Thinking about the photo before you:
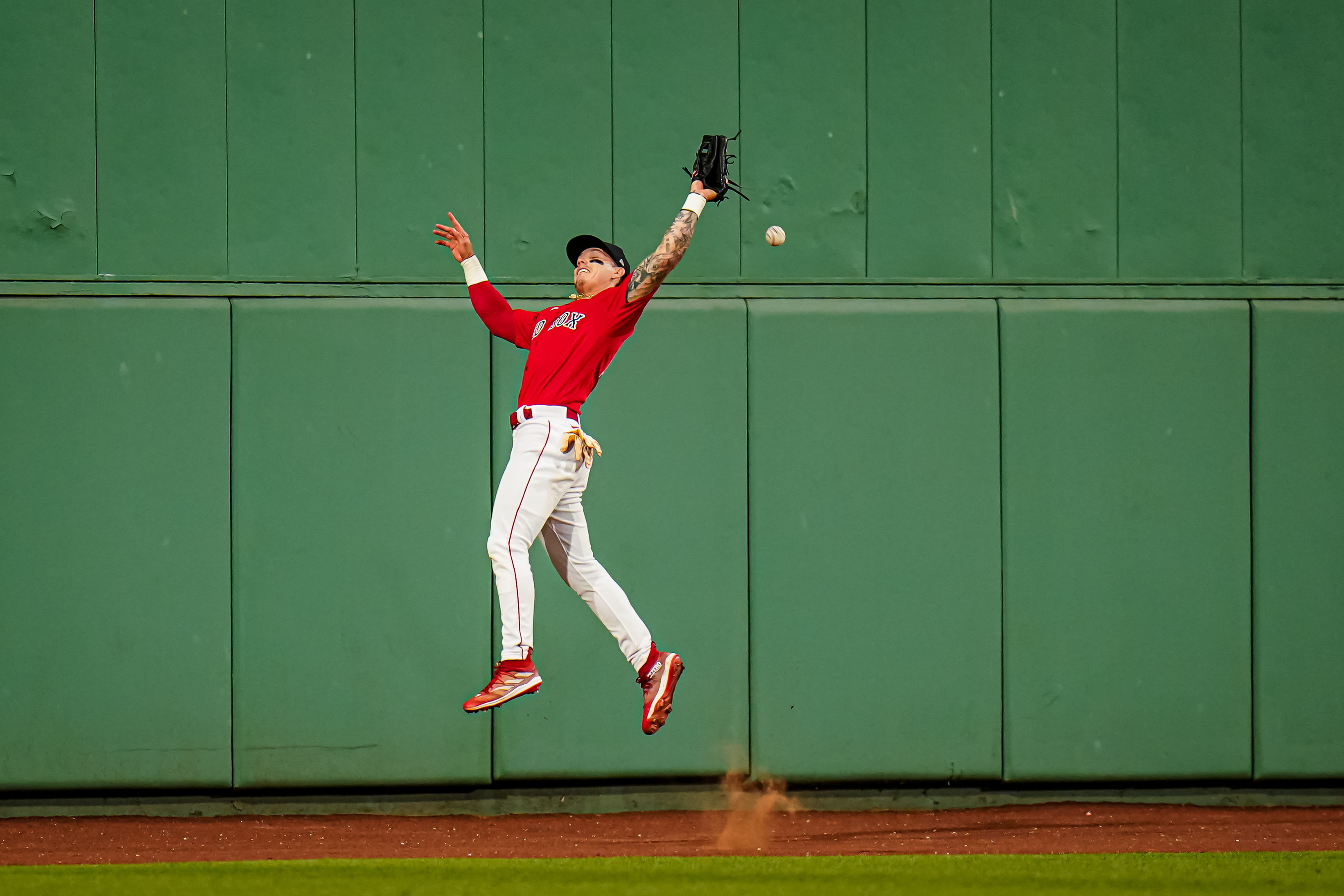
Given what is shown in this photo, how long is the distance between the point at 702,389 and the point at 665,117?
1579 mm

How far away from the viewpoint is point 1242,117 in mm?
6652

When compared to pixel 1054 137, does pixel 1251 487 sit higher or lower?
lower

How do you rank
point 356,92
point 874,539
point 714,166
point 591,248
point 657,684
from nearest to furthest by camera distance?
1. point 714,166
2. point 657,684
3. point 591,248
4. point 356,92
5. point 874,539

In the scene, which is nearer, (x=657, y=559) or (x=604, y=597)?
(x=604, y=597)

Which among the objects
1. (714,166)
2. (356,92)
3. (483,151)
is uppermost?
(356,92)

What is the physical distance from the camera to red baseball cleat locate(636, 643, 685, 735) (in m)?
4.09

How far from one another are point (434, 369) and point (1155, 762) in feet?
15.5

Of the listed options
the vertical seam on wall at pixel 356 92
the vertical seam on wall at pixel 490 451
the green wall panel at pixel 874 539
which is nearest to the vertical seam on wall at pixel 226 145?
the vertical seam on wall at pixel 356 92

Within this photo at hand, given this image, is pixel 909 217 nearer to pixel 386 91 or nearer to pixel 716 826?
pixel 386 91

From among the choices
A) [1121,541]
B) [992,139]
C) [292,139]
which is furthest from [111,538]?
[1121,541]

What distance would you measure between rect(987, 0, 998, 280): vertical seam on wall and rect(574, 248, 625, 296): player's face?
9.83 feet

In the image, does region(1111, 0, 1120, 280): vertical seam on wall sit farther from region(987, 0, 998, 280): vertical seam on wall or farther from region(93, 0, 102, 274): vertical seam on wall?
region(93, 0, 102, 274): vertical seam on wall

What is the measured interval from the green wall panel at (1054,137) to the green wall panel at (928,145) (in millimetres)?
114

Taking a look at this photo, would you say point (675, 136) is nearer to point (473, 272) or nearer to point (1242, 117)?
point (473, 272)
